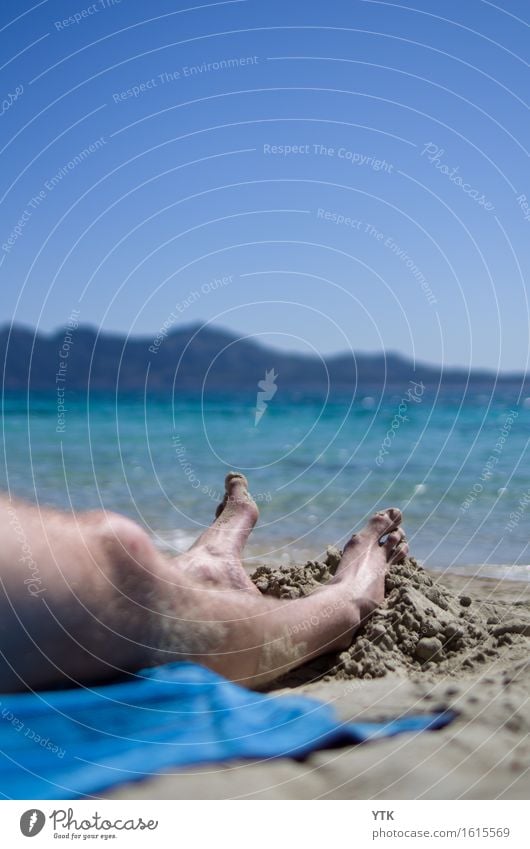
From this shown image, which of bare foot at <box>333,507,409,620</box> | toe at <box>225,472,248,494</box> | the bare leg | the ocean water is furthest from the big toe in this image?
the ocean water

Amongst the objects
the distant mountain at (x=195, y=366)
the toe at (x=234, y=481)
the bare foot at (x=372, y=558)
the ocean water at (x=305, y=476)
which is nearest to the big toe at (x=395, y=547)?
the bare foot at (x=372, y=558)

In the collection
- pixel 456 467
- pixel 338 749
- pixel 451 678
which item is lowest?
pixel 338 749

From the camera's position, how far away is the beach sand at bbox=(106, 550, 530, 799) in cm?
212

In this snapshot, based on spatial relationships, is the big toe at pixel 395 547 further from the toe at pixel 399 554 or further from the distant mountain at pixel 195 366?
the distant mountain at pixel 195 366

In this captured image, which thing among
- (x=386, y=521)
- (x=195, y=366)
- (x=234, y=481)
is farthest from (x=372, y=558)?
(x=195, y=366)

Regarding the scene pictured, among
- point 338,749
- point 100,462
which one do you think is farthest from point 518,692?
point 100,462

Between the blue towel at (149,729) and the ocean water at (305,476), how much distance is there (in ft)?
6.17

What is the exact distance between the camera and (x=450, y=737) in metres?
2.31

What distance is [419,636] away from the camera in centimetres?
291

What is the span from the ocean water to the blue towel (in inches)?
74.0

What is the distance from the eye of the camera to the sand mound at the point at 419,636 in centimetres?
279

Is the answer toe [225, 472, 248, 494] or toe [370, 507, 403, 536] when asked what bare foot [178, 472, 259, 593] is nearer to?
toe [225, 472, 248, 494]

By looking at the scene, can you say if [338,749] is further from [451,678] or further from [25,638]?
[25,638]
